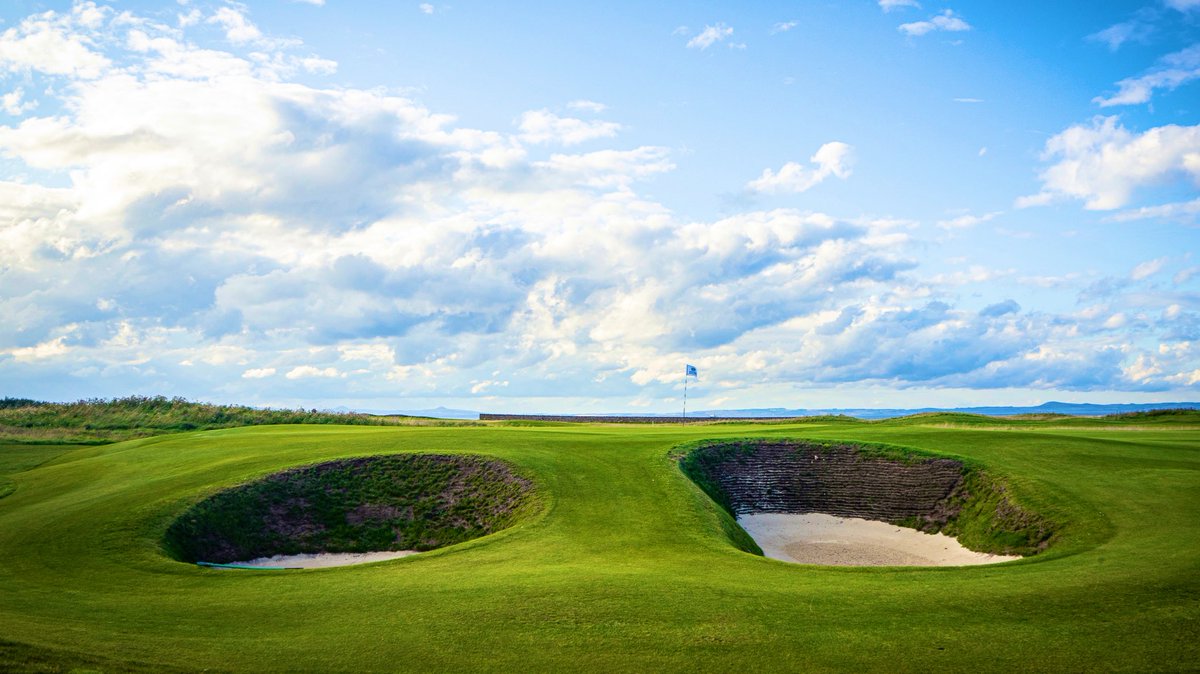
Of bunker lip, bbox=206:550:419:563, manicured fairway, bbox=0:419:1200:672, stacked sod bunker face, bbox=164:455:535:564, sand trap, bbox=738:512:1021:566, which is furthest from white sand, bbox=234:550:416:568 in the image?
sand trap, bbox=738:512:1021:566

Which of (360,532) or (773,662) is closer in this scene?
(773,662)

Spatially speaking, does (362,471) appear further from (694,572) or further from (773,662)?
(773,662)

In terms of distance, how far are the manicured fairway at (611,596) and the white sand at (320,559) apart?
403 centimetres

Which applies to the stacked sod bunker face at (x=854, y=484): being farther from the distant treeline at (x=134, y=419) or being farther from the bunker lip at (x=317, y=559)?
the distant treeline at (x=134, y=419)

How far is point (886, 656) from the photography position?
46.3 feet

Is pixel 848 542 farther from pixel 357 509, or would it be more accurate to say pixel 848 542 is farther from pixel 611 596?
pixel 357 509

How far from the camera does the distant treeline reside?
5691 centimetres

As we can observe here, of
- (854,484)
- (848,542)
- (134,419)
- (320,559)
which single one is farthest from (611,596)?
(134,419)

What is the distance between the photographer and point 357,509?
32844mm

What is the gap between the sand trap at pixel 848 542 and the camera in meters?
31.6

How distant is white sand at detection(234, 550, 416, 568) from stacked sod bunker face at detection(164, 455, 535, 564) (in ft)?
0.79

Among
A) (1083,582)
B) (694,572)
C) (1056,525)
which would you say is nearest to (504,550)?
(694,572)

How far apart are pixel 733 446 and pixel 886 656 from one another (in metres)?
28.1

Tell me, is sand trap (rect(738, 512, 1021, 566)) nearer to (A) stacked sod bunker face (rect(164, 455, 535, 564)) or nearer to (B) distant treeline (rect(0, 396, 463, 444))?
(A) stacked sod bunker face (rect(164, 455, 535, 564))
